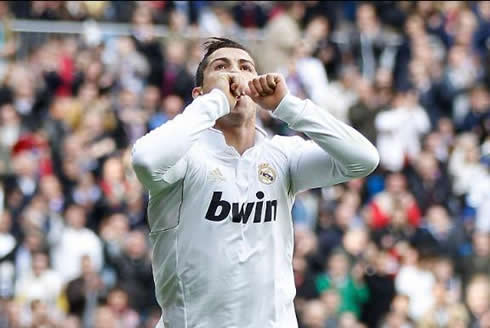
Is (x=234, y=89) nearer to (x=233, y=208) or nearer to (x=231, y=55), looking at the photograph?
(x=231, y=55)

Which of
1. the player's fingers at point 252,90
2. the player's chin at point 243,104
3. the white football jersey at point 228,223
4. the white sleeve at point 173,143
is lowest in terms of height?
the white football jersey at point 228,223

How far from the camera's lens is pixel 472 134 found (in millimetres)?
16938

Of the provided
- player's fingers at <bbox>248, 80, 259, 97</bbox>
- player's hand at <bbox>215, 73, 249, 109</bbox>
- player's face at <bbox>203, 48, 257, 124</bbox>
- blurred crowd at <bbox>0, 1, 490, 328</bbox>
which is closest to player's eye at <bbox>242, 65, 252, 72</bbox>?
player's face at <bbox>203, 48, 257, 124</bbox>

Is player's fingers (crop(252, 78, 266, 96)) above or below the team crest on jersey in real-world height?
above

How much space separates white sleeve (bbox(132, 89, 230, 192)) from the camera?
566 cm

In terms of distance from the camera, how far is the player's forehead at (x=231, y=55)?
20.3 ft

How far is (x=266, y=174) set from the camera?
20.2ft

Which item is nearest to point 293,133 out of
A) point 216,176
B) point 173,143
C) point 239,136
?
point 239,136

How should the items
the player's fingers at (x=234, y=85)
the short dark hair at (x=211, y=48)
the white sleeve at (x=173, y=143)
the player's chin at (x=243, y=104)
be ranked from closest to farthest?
1. the white sleeve at (x=173, y=143)
2. the player's fingers at (x=234, y=85)
3. the player's chin at (x=243, y=104)
4. the short dark hair at (x=211, y=48)

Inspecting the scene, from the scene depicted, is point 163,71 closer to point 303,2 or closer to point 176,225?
point 303,2

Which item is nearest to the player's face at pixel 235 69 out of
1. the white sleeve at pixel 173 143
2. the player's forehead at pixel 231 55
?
the player's forehead at pixel 231 55

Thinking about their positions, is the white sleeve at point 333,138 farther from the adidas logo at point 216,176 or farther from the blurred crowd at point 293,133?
the blurred crowd at point 293,133

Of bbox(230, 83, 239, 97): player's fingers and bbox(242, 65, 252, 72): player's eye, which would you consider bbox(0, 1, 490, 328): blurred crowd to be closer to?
bbox(242, 65, 252, 72): player's eye

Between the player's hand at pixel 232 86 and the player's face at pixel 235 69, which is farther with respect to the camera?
the player's face at pixel 235 69
